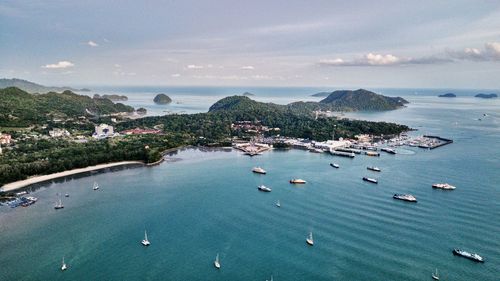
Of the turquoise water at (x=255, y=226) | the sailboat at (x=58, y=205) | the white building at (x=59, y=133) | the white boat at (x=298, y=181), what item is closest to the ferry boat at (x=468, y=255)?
the turquoise water at (x=255, y=226)

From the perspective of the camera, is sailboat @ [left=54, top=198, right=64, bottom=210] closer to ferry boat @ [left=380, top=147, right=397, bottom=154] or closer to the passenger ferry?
the passenger ferry

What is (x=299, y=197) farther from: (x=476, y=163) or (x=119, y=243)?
(x=476, y=163)

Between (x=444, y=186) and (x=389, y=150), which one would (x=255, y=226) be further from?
(x=389, y=150)

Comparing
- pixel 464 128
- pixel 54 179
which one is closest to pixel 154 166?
pixel 54 179

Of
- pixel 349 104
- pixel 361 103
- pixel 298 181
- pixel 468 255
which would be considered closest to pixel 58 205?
pixel 298 181

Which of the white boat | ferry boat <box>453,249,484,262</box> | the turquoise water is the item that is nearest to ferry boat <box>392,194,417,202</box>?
the turquoise water

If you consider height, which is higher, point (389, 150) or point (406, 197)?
point (389, 150)
